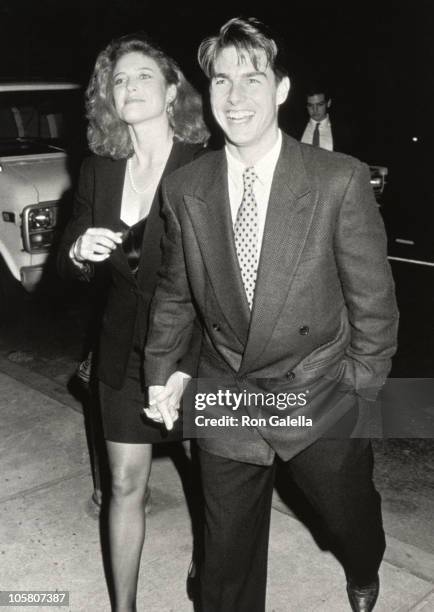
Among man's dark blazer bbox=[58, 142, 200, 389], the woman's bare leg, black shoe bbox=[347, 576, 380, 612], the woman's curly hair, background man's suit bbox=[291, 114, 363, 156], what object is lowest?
background man's suit bbox=[291, 114, 363, 156]

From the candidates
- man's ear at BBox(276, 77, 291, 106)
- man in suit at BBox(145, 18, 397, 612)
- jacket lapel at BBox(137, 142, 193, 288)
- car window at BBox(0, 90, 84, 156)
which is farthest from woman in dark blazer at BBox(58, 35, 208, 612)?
car window at BBox(0, 90, 84, 156)

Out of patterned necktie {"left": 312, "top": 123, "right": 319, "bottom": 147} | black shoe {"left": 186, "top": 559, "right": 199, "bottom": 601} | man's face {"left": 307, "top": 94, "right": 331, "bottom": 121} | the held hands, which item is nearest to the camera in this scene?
the held hands

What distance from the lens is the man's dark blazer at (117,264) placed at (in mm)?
2639

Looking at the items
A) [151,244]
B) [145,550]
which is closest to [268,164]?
[151,244]

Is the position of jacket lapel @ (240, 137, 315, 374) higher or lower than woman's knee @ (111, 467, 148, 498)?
higher

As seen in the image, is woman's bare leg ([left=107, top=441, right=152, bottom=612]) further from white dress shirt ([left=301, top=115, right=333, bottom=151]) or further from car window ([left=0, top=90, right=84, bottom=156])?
white dress shirt ([left=301, top=115, right=333, bottom=151])

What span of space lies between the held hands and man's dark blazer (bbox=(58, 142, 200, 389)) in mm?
89

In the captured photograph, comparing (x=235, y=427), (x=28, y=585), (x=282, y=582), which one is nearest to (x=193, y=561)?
(x=282, y=582)

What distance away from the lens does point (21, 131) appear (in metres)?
7.31

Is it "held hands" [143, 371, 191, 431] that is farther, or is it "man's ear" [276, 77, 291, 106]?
"held hands" [143, 371, 191, 431]

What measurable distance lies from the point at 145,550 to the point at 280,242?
1823 millimetres

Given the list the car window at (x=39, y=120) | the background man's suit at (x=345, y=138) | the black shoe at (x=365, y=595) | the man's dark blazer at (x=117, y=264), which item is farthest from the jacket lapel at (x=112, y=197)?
the background man's suit at (x=345, y=138)

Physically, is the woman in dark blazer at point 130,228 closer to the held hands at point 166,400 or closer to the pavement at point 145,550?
the held hands at point 166,400

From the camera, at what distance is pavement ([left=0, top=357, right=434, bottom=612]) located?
2.96m
